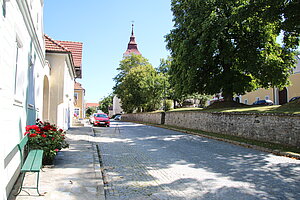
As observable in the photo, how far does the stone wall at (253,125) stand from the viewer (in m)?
11.3

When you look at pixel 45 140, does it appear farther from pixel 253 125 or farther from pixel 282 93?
pixel 282 93

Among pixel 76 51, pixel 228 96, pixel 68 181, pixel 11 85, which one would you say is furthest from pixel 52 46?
pixel 228 96

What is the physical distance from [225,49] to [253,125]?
8.19m

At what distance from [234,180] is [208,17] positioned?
16.4 m

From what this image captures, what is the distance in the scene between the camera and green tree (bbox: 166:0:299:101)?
19500 millimetres

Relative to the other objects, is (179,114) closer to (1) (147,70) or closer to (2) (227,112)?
(2) (227,112)

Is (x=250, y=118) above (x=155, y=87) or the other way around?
the other way around

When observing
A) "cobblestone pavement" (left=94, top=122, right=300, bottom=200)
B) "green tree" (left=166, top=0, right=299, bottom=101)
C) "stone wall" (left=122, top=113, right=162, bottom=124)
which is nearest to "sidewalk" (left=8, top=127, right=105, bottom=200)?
"cobblestone pavement" (left=94, top=122, right=300, bottom=200)

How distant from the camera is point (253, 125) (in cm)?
1386

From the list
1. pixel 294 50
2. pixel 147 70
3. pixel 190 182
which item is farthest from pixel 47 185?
pixel 147 70

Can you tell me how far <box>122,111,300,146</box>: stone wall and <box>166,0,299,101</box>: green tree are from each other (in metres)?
3.75

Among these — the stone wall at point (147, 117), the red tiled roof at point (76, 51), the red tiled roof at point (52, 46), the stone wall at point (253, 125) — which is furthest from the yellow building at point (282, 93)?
the red tiled roof at point (52, 46)

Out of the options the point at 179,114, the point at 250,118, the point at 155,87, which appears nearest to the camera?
the point at 250,118

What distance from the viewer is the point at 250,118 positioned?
14.2m
